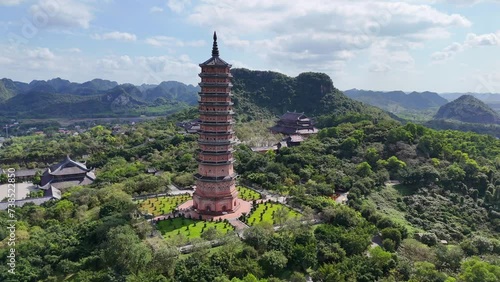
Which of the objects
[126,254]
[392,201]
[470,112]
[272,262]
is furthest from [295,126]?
[470,112]

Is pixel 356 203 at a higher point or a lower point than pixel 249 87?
lower

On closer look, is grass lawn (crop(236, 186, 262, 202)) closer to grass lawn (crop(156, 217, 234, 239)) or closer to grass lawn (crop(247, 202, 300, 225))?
grass lawn (crop(247, 202, 300, 225))

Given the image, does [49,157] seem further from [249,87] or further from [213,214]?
[249,87]

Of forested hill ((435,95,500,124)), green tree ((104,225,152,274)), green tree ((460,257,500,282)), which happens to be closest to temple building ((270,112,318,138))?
green tree ((460,257,500,282))

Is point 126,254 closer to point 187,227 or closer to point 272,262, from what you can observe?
point 187,227

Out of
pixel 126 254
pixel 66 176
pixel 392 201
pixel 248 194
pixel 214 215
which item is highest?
pixel 66 176

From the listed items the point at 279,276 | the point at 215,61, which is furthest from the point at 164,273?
the point at 215,61
